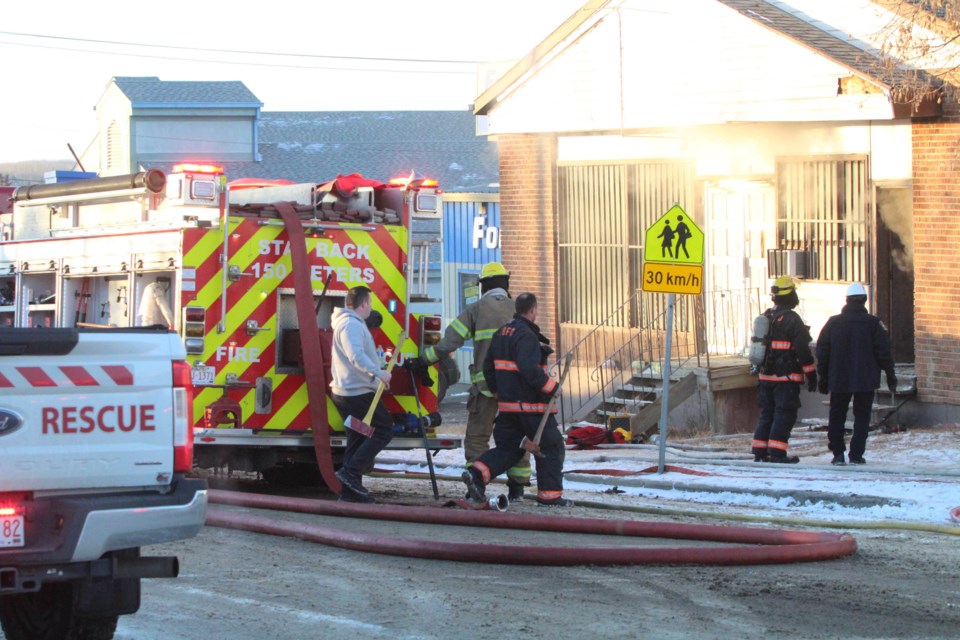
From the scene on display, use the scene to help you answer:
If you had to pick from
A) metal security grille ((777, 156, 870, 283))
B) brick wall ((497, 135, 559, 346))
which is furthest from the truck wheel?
brick wall ((497, 135, 559, 346))

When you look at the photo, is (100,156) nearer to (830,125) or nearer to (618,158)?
(618,158)

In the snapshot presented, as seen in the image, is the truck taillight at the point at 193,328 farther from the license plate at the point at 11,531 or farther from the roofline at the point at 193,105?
the roofline at the point at 193,105

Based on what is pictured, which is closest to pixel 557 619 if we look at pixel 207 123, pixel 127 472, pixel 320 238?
pixel 127 472

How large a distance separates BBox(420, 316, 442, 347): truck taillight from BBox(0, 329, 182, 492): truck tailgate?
20.7ft

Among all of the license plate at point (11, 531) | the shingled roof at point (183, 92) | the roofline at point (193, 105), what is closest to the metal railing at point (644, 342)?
the license plate at point (11, 531)

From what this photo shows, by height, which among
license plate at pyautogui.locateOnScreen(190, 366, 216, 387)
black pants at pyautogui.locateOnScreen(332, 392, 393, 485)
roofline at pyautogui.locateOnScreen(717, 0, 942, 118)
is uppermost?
roofline at pyautogui.locateOnScreen(717, 0, 942, 118)

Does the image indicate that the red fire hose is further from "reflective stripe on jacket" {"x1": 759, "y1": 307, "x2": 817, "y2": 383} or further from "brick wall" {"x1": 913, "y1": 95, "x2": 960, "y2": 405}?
"brick wall" {"x1": 913, "y1": 95, "x2": 960, "y2": 405}

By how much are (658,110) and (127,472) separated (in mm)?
13027

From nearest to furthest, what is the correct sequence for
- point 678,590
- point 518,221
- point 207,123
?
point 678,590
point 518,221
point 207,123

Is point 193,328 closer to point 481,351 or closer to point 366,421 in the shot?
point 366,421

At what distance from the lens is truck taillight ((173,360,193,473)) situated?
576 cm

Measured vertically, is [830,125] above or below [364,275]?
above

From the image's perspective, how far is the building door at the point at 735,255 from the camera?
58.3ft

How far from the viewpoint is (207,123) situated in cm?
4059
